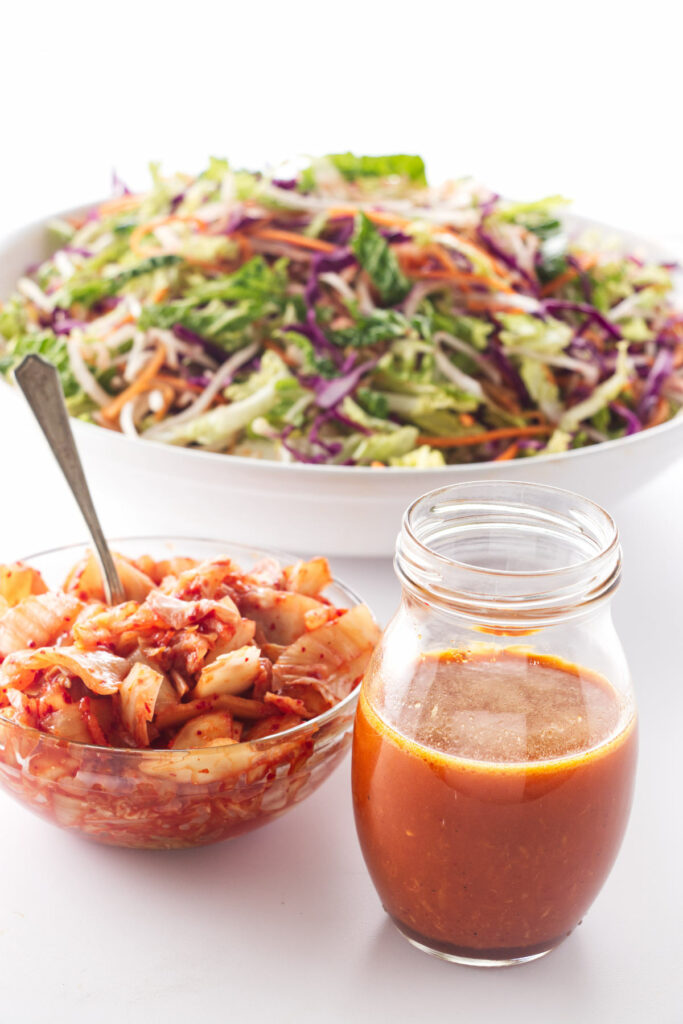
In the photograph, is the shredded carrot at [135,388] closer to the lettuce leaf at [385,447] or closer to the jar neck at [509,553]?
the lettuce leaf at [385,447]

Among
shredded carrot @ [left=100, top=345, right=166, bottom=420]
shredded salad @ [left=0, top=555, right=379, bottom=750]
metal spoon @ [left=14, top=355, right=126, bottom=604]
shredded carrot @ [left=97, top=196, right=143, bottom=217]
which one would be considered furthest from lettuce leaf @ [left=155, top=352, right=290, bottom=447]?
shredded carrot @ [left=97, top=196, right=143, bottom=217]

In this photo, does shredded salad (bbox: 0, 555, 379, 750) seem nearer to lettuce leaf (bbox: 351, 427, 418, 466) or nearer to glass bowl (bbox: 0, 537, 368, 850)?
glass bowl (bbox: 0, 537, 368, 850)

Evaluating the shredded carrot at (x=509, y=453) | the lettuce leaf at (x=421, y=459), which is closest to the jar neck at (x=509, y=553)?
the lettuce leaf at (x=421, y=459)

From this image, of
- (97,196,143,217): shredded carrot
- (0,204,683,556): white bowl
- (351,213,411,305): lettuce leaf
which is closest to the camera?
(0,204,683,556): white bowl

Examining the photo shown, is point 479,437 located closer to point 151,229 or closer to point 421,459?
point 421,459

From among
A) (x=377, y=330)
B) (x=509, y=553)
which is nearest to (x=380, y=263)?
(x=377, y=330)
